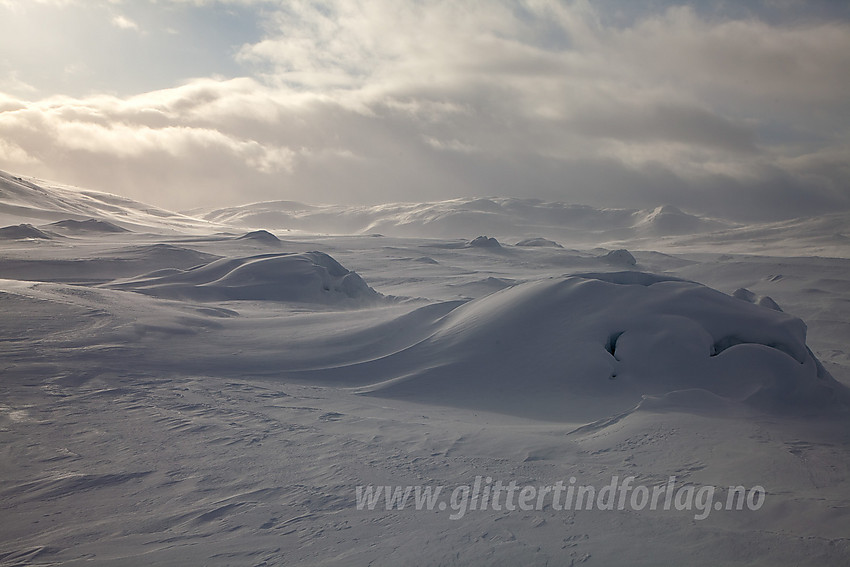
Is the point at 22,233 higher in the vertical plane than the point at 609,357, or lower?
higher

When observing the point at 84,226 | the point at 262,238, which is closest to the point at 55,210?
the point at 84,226

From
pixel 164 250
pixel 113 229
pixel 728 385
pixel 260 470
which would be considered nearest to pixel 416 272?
pixel 164 250

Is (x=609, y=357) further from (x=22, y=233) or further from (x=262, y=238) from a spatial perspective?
(x=22, y=233)

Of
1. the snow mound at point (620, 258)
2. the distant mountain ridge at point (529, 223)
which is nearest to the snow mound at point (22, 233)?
the snow mound at point (620, 258)

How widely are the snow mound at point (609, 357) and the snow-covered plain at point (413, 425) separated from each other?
0.09 ft

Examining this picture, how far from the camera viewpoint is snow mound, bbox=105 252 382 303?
13.3 meters

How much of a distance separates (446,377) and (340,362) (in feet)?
5.24

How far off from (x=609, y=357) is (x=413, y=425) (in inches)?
105

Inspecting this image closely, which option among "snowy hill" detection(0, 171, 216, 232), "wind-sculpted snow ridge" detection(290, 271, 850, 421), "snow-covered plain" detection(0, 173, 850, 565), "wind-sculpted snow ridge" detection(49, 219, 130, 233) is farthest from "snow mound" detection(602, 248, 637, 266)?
"snowy hill" detection(0, 171, 216, 232)

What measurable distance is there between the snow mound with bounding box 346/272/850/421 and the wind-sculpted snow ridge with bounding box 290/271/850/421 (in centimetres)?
1

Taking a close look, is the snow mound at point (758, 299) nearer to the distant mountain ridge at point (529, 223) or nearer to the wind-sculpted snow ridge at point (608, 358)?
the wind-sculpted snow ridge at point (608, 358)

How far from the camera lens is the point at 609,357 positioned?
6.57 m

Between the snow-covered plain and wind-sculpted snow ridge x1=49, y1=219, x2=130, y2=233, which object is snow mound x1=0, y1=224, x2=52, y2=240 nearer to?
wind-sculpted snow ridge x1=49, y1=219, x2=130, y2=233

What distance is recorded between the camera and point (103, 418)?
5191mm
